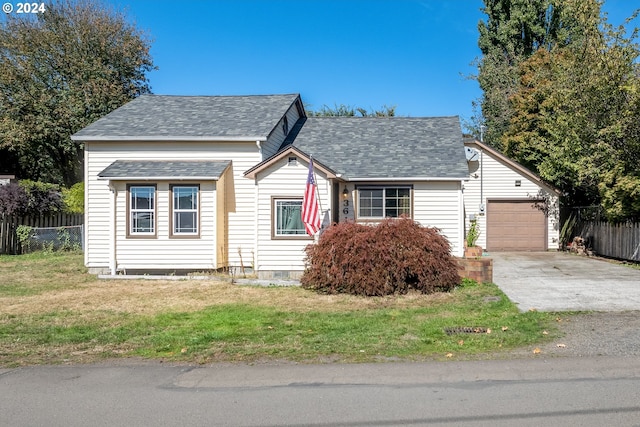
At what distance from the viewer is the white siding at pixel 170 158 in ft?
52.2

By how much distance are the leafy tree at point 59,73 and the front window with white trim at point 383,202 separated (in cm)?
2290

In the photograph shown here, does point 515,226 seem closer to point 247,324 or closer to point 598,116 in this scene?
point 598,116

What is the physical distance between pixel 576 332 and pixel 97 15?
35036 millimetres

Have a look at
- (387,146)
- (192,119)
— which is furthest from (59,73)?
(387,146)

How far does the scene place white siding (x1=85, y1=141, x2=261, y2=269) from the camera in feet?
52.2

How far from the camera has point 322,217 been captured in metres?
15.0

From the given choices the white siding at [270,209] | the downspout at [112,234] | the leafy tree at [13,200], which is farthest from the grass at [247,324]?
the leafy tree at [13,200]

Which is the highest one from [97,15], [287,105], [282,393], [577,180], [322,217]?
[97,15]

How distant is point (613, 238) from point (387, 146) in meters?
8.80

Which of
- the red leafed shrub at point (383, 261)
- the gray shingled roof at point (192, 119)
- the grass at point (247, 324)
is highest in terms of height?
the gray shingled roof at point (192, 119)

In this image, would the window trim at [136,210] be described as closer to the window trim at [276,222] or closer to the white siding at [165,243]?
the white siding at [165,243]

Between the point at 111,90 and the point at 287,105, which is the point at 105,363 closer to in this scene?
the point at 287,105

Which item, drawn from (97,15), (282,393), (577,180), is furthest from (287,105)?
(97,15)

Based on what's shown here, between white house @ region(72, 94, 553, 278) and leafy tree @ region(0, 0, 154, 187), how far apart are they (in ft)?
57.7
